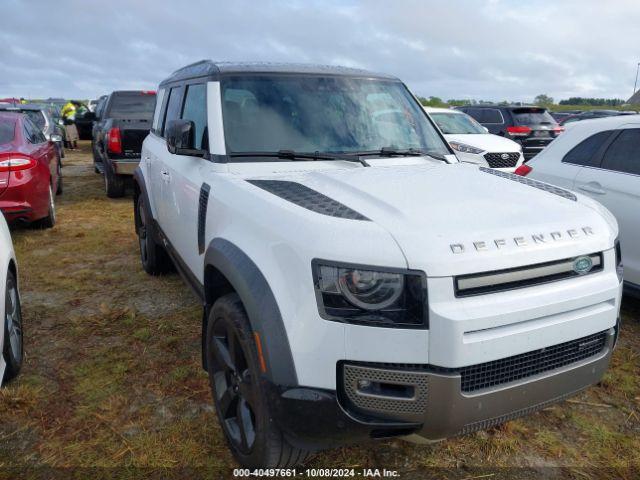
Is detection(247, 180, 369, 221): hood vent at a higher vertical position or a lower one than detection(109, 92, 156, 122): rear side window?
lower

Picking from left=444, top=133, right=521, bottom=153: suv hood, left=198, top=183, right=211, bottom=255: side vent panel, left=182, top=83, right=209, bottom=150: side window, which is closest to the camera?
left=198, top=183, right=211, bottom=255: side vent panel

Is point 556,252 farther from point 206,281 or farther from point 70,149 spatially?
point 70,149

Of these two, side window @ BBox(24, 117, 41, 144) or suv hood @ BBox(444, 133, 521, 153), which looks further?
suv hood @ BBox(444, 133, 521, 153)

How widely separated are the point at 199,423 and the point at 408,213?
5.79ft

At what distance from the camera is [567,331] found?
2240 millimetres

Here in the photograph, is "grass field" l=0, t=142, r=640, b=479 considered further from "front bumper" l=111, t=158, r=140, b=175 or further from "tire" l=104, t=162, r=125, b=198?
"tire" l=104, t=162, r=125, b=198

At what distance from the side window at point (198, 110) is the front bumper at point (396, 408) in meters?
1.85

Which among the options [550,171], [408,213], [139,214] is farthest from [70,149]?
[408,213]

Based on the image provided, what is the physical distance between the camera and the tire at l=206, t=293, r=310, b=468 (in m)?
2.29

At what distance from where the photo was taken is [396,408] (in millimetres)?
2057

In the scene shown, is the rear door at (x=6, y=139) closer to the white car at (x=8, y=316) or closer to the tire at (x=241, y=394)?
the white car at (x=8, y=316)

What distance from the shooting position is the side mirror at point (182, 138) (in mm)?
3221

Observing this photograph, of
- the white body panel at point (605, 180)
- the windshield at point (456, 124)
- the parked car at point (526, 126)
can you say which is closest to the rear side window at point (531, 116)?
the parked car at point (526, 126)

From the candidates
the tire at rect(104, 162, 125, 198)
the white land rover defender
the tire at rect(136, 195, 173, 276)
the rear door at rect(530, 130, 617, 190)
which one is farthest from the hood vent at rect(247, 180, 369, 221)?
the tire at rect(104, 162, 125, 198)
